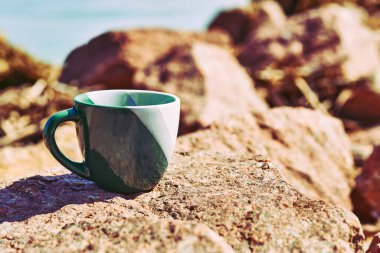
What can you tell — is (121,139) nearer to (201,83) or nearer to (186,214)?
(186,214)

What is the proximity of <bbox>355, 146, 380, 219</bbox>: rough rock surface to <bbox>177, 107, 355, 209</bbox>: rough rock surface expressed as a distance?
0.09m

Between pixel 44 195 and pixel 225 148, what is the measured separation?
1.04 metres

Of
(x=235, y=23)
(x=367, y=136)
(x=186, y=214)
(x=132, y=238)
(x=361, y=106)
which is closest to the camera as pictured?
(x=132, y=238)

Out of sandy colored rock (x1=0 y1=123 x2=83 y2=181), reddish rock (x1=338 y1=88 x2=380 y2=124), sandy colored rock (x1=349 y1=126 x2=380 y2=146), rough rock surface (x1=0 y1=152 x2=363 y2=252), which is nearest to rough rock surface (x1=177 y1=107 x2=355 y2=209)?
rough rock surface (x1=0 y1=152 x2=363 y2=252)

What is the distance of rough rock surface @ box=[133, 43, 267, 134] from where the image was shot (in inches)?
152

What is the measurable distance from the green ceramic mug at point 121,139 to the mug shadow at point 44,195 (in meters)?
0.06

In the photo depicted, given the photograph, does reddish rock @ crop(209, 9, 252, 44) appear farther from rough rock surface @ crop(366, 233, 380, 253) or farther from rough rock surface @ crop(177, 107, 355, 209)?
rough rock surface @ crop(366, 233, 380, 253)

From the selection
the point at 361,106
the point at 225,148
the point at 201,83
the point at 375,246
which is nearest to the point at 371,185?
the point at 225,148

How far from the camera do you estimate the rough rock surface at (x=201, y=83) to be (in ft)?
12.6

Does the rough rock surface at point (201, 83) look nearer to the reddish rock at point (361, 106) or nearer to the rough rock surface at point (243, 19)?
the reddish rock at point (361, 106)

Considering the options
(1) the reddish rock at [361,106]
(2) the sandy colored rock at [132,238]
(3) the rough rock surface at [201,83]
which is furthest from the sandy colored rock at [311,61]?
(2) the sandy colored rock at [132,238]

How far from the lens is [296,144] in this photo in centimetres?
277

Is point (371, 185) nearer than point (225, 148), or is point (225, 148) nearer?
point (225, 148)

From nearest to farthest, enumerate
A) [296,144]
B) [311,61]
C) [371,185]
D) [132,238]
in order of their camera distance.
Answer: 1. [132,238]
2. [296,144]
3. [371,185]
4. [311,61]
